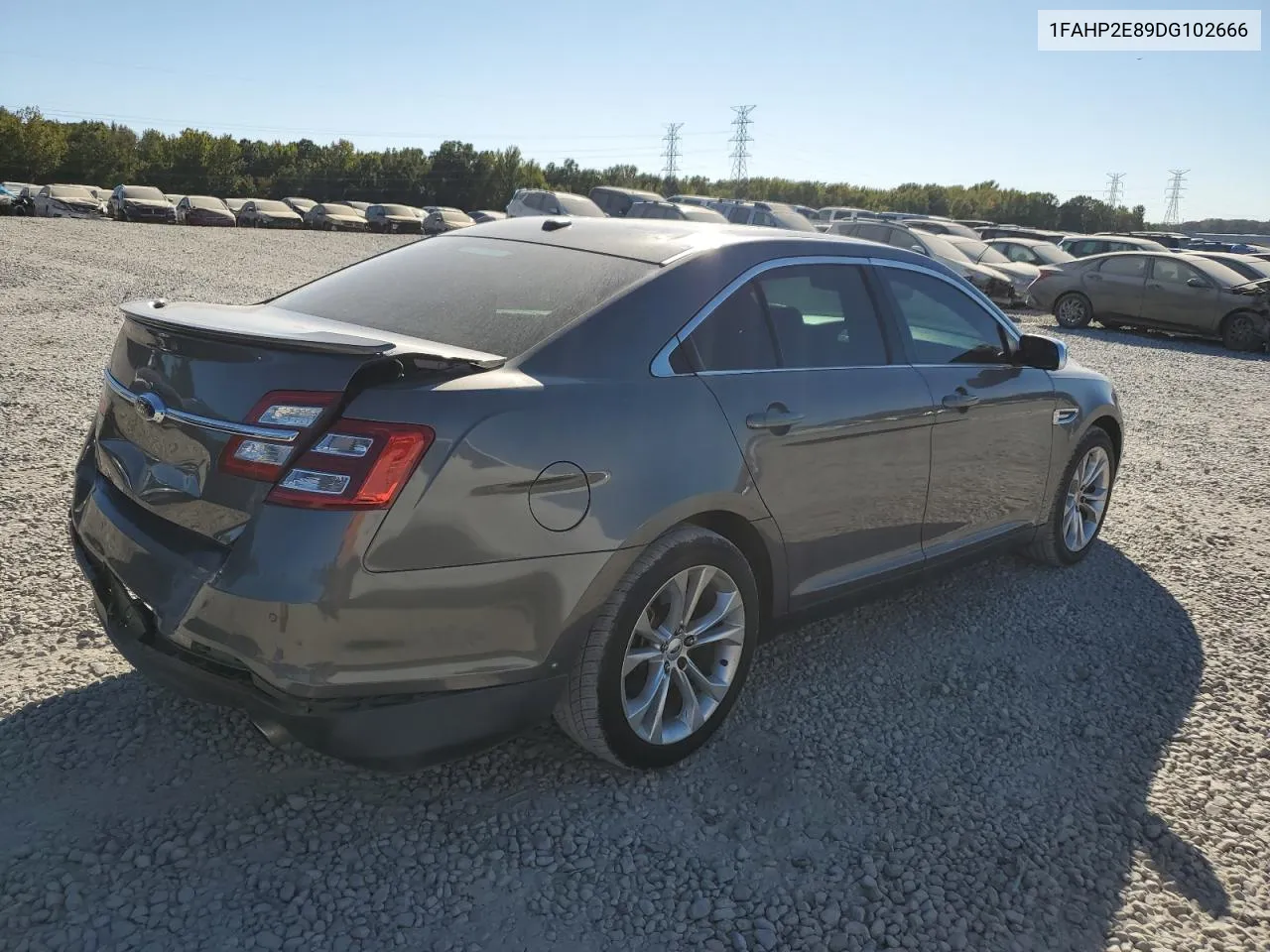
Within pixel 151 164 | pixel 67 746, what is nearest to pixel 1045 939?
pixel 67 746

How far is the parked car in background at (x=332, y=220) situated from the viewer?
3831cm

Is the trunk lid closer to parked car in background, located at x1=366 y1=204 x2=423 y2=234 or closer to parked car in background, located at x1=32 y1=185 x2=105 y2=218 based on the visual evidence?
parked car in background, located at x1=32 y1=185 x2=105 y2=218

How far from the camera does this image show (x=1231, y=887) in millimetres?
2865

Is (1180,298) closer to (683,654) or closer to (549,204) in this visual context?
(549,204)

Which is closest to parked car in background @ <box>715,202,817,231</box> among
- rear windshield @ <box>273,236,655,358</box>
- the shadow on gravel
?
rear windshield @ <box>273,236,655,358</box>

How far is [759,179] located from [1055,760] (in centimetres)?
8405

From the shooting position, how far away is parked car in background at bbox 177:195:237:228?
3462 cm

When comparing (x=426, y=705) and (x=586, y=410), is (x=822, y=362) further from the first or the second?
(x=426, y=705)

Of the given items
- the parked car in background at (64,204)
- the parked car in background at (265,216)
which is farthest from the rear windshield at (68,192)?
the parked car in background at (265,216)

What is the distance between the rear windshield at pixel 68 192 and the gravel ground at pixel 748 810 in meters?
36.8

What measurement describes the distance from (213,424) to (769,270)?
192 cm

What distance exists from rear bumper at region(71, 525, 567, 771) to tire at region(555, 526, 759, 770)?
0.15 metres

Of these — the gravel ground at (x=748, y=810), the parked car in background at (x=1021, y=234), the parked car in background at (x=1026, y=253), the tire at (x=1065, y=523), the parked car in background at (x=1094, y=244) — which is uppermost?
the parked car in background at (x=1021, y=234)

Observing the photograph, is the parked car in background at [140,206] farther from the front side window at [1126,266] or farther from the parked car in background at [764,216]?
the front side window at [1126,266]
